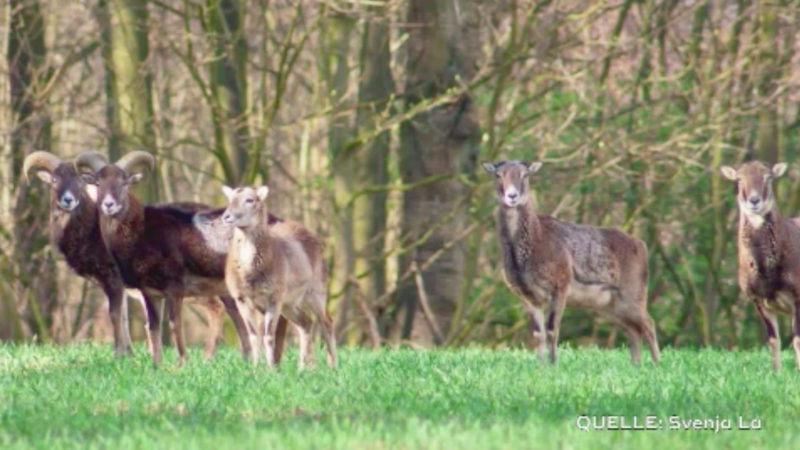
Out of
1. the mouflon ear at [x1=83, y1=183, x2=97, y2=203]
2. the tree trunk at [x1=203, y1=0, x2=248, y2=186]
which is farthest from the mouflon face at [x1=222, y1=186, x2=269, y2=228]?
the tree trunk at [x1=203, y1=0, x2=248, y2=186]

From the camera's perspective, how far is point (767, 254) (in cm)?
1495

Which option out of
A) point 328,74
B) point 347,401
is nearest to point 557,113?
point 328,74

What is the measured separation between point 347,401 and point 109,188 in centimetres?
555

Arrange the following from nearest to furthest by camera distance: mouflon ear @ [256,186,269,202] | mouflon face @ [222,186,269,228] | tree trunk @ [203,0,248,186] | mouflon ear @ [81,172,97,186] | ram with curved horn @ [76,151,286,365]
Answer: mouflon face @ [222,186,269,228] → mouflon ear @ [256,186,269,202] → ram with curved horn @ [76,151,286,365] → mouflon ear @ [81,172,97,186] → tree trunk @ [203,0,248,186]

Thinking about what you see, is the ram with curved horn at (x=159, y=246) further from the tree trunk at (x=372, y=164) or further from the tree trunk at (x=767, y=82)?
the tree trunk at (x=767, y=82)

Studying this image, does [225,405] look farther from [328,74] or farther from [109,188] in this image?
[328,74]

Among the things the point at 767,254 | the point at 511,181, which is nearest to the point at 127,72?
the point at 511,181

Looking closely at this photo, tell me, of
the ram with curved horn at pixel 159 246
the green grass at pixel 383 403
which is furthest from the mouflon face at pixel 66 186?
the green grass at pixel 383 403

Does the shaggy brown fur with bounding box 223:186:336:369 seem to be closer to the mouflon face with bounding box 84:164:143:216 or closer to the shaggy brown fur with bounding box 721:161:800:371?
the mouflon face with bounding box 84:164:143:216

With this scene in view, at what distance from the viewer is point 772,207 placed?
50.2 ft

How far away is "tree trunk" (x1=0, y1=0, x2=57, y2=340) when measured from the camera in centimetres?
2556

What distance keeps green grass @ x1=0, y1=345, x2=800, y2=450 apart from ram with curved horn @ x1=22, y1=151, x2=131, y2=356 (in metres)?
2.11

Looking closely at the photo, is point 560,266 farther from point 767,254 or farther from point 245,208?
point 245,208

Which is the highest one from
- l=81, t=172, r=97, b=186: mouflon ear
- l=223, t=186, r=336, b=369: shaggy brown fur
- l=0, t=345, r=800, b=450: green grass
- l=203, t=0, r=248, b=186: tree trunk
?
l=203, t=0, r=248, b=186: tree trunk
